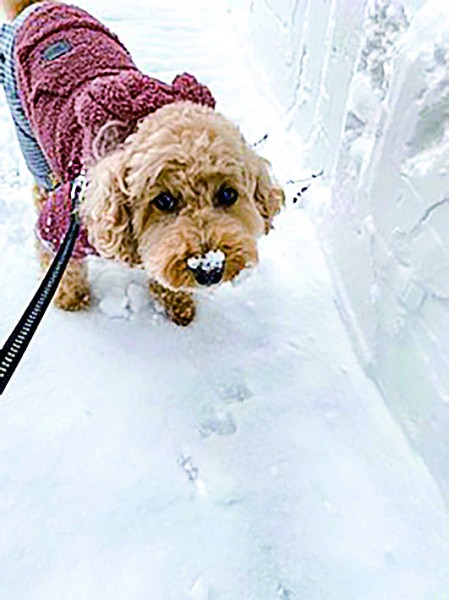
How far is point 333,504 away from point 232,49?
9.06 feet

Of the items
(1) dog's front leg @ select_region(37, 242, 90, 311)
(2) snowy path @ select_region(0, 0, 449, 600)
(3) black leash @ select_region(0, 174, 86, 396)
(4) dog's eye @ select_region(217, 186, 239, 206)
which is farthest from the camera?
(1) dog's front leg @ select_region(37, 242, 90, 311)

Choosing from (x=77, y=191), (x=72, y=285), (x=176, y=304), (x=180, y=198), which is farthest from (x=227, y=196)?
(x=72, y=285)

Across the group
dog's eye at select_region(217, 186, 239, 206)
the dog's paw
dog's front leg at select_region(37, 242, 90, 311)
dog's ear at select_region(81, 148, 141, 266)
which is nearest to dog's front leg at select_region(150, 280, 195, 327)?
the dog's paw

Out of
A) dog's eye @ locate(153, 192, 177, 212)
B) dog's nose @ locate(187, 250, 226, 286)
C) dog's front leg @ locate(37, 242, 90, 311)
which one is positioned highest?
dog's eye @ locate(153, 192, 177, 212)

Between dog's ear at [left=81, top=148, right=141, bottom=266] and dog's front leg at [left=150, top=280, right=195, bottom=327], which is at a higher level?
dog's ear at [left=81, top=148, right=141, bottom=266]

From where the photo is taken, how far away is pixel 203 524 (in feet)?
4.57

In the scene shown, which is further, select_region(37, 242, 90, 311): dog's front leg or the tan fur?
select_region(37, 242, 90, 311): dog's front leg

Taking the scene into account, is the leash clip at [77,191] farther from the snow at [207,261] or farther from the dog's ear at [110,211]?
the snow at [207,261]

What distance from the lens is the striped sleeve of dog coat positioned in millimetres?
1866

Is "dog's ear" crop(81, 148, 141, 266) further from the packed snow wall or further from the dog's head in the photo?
the packed snow wall

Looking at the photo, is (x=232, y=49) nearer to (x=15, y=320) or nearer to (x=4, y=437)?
(x=15, y=320)

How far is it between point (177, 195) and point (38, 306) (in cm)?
40

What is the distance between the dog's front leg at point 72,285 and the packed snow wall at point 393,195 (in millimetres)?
774

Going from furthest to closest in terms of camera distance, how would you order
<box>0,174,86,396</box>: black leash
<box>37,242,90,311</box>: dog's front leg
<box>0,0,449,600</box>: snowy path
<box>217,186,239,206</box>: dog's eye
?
1. <box>37,242,90,311</box>: dog's front leg
2. <box>217,186,239,206</box>: dog's eye
3. <box>0,0,449,600</box>: snowy path
4. <box>0,174,86,396</box>: black leash
